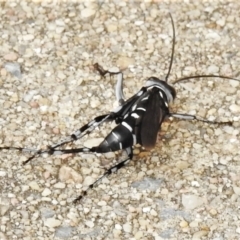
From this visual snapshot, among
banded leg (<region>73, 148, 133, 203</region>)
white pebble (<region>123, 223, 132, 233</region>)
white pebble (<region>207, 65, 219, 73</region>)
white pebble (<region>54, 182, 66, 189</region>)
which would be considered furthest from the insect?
white pebble (<region>207, 65, 219, 73</region>)

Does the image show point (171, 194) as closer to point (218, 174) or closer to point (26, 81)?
point (218, 174)

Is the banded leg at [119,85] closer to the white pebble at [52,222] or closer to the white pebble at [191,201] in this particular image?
the white pebble at [191,201]

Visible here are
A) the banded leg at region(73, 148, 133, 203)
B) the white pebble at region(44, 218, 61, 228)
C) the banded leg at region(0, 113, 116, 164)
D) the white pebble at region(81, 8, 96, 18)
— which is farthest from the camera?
the white pebble at region(81, 8, 96, 18)

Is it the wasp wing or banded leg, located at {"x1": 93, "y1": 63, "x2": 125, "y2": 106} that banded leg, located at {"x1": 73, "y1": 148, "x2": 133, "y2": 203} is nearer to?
the wasp wing

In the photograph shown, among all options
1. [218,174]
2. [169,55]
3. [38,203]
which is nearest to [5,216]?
[38,203]

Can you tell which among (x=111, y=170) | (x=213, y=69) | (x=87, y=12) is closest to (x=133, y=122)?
(x=111, y=170)
